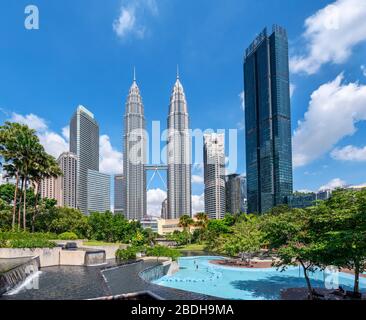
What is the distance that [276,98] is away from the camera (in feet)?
349

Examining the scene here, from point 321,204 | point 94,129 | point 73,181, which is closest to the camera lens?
point 321,204

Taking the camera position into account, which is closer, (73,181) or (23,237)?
(23,237)

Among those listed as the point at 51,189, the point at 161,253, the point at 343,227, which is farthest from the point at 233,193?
the point at 343,227

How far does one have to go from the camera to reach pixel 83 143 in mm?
89625

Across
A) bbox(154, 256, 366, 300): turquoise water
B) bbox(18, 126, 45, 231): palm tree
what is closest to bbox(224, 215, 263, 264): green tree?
bbox(154, 256, 366, 300): turquoise water

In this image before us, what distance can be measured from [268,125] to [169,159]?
63.2 meters

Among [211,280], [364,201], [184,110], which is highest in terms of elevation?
[184,110]

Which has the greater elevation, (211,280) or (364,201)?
(364,201)

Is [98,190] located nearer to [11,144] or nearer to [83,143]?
[83,143]

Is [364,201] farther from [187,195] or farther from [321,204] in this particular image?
[187,195]

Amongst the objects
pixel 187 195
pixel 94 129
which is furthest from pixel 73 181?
pixel 187 195

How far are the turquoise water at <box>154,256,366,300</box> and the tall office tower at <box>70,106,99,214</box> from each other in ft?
202

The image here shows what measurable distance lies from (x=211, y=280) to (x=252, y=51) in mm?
115778

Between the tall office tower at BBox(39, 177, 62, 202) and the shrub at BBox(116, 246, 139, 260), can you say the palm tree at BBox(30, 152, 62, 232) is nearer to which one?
the shrub at BBox(116, 246, 139, 260)
